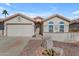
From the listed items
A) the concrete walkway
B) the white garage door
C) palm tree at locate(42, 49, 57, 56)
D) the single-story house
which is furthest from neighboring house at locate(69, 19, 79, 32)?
palm tree at locate(42, 49, 57, 56)

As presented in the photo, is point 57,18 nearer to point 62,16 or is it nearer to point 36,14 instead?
point 62,16

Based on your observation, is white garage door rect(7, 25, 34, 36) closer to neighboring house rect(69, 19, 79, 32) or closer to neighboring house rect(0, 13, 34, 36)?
neighboring house rect(0, 13, 34, 36)

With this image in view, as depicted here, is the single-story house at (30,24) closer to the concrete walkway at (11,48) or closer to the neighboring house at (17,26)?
the neighboring house at (17,26)

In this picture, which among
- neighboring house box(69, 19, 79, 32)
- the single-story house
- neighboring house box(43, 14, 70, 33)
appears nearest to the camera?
neighboring house box(43, 14, 70, 33)

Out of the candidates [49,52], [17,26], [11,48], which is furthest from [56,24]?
[49,52]

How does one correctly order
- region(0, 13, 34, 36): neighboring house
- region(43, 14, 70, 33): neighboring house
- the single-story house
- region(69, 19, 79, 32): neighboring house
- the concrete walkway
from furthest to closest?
region(0, 13, 34, 36): neighboring house → region(69, 19, 79, 32): neighboring house → the single-story house → region(43, 14, 70, 33): neighboring house → the concrete walkway

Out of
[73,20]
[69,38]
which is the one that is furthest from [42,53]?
[73,20]

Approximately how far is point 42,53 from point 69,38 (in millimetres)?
7308

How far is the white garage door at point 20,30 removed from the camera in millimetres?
20344

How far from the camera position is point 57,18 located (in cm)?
2006

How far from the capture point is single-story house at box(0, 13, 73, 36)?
20.1m

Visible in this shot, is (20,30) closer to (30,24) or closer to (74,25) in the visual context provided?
(30,24)

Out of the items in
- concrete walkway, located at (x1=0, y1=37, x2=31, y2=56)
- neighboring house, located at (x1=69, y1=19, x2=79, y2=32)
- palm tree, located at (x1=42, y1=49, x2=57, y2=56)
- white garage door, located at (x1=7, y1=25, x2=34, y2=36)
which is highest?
neighboring house, located at (x1=69, y1=19, x2=79, y2=32)

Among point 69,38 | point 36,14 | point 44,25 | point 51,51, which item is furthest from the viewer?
point 44,25
